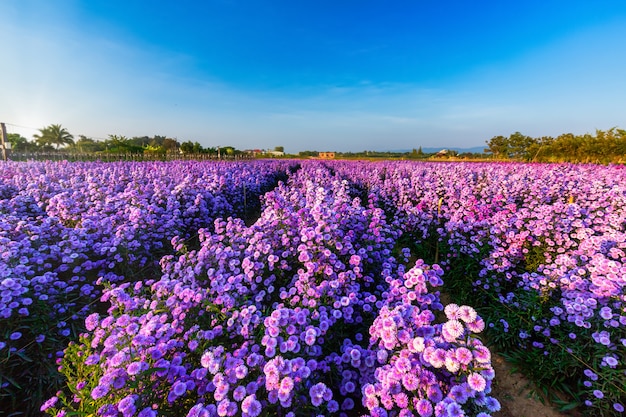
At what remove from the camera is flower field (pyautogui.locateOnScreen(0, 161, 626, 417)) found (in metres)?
1.59

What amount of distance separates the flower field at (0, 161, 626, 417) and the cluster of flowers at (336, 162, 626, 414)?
3 centimetres

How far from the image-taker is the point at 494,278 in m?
4.19

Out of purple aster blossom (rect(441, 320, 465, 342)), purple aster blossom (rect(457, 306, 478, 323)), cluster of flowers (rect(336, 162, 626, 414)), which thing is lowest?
cluster of flowers (rect(336, 162, 626, 414))

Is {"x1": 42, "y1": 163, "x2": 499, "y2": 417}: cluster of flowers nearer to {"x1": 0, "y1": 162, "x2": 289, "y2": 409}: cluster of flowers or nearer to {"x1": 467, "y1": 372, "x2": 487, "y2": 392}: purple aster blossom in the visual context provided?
{"x1": 467, "y1": 372, "x2": 487, "y2": 392}: purple aster blossom

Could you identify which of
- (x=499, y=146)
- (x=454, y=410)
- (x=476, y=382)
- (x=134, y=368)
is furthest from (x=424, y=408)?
(x=499, y=146)

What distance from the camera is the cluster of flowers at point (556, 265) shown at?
8.29 ft

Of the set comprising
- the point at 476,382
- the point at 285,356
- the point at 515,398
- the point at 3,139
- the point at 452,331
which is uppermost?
the point at 3,139

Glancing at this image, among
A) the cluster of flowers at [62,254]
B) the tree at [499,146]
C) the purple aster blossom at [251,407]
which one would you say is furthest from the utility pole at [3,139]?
the tree at [499,146]

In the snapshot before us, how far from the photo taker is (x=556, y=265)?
3.44 m

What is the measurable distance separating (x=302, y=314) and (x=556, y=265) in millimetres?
3472

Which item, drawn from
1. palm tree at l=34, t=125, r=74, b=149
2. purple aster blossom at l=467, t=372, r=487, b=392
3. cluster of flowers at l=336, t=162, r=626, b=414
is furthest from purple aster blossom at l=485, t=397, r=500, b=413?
palm tree at l=34, t=125, r=74, b=149

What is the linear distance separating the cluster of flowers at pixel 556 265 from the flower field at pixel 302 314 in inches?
1.1

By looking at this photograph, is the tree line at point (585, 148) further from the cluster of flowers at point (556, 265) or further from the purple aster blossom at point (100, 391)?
the purple aster blossom at point (100, 391)

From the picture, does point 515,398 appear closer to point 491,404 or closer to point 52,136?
point 491,404
